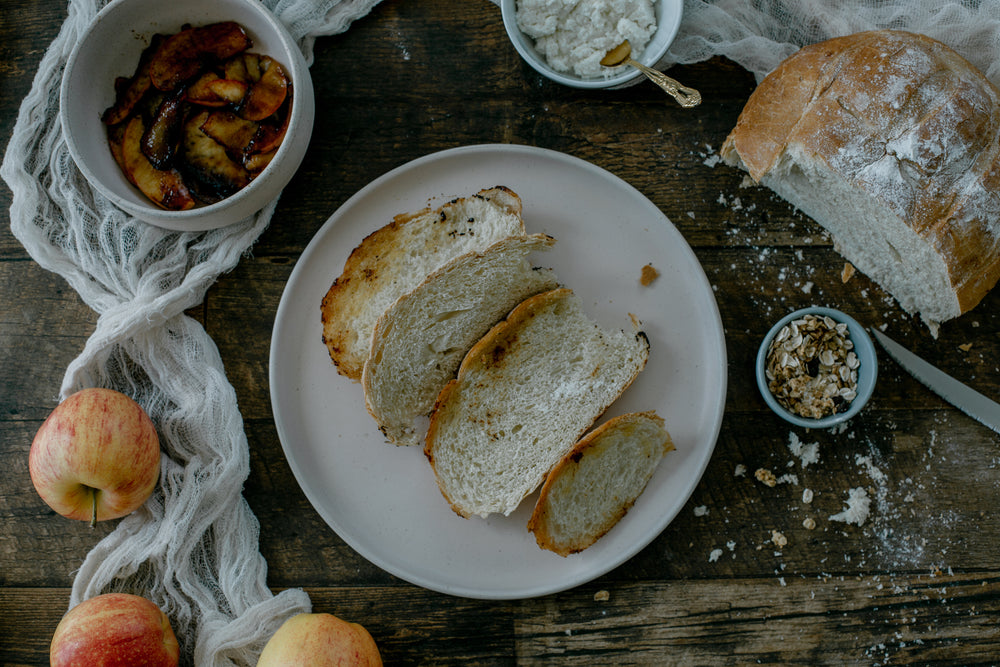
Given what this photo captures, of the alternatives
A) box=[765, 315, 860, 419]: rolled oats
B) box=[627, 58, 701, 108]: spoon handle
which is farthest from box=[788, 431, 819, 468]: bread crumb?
box=[627, 58, 701, 108]: spoon handle

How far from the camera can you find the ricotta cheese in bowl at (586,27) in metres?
2.07

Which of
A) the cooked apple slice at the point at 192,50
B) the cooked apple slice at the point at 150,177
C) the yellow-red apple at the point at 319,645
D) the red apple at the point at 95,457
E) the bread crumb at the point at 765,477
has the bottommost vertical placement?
the yellow-red apple at the point at 319,645

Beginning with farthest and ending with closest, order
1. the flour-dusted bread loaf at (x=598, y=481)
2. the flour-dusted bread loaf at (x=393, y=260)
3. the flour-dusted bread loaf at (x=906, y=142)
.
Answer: the flour-dusted bread loaf at (x=393, y=260), the flour-dusted bread loaf at (x=598, y=481), the flour-dusted bread loaf at (x=906, y=142)

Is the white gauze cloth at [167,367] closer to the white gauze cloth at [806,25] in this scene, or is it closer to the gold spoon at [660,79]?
the gold spoon at [660,79]

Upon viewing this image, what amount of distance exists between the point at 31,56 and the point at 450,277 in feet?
5.35

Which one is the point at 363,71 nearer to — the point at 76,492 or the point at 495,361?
the point at 495,361

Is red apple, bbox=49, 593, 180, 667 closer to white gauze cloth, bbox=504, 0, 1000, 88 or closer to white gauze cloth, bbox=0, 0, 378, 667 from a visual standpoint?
white gauze cloth, bbox=0, 0, 378, 667

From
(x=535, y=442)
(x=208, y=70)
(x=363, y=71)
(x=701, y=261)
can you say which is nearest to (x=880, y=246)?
(x=701, y=261)

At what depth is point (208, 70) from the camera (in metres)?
2.08

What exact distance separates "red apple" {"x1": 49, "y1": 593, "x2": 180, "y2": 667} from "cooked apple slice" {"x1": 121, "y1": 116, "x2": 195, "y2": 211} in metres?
1.17

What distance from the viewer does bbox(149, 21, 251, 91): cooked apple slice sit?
2.05m

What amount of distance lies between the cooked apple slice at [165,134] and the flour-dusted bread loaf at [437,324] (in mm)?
820

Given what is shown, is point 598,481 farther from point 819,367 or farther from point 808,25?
point 808,25

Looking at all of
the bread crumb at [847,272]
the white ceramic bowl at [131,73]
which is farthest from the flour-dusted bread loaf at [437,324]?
the bread crumb at [847,272]
